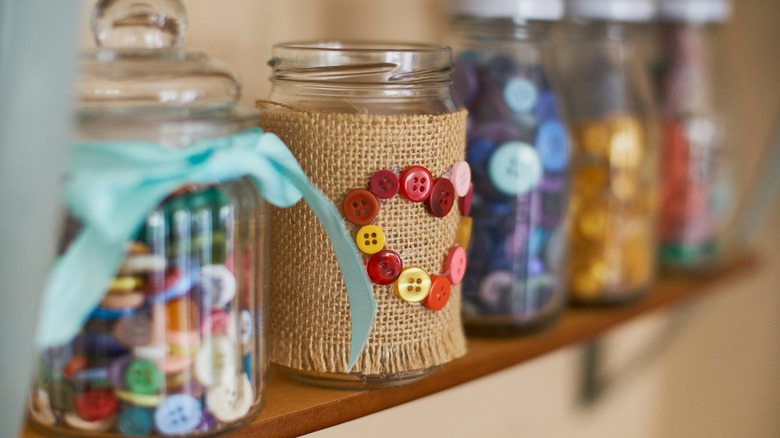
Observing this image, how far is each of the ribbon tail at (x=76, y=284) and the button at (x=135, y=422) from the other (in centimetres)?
5

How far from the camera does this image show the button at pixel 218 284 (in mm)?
339

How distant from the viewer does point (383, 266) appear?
397mm

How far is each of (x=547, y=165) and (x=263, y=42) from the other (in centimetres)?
21

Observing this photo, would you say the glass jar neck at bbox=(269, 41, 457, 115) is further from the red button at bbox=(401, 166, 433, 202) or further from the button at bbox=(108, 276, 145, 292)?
the button at bbox=(108, 276, 145, 292)

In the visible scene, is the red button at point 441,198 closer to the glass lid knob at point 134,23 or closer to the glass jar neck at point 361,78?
the glass jar neck at point 361,78

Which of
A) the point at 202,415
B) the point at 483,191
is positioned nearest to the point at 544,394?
the point at 483,191

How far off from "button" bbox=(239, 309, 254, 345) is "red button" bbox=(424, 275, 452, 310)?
96 millimetres

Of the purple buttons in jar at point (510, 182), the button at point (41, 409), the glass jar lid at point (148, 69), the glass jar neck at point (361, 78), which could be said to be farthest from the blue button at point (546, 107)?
the button at point (41, 409)

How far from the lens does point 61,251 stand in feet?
1.06

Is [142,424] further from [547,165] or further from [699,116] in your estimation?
[699,116]

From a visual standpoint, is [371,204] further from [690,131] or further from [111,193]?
[690,131]

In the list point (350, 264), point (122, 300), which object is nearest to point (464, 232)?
point (350, 264)

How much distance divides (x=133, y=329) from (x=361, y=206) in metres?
0.13

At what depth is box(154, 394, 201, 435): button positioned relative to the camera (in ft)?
1.09
